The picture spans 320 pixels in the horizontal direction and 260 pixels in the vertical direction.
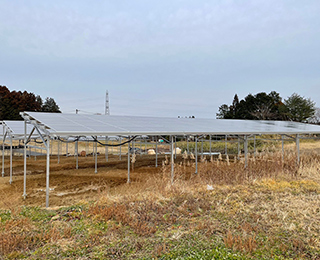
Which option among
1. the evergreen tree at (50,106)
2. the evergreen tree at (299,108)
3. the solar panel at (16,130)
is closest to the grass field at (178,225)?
the solar panel at (16,130)

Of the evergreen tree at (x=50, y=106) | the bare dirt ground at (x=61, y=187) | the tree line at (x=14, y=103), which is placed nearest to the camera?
the bare dirt ground at (x=61, y=187)

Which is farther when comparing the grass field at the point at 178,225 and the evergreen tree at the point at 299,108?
the evergreen tree at the point at 299,108

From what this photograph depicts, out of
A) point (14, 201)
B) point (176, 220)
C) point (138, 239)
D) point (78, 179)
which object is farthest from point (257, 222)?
point (78, 179)

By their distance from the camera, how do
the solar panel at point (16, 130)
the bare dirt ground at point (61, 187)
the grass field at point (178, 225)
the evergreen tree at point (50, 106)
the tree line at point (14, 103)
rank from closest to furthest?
the grass field at point (178, 225) < the bare dirt ground at point (61, 187) < the solar panel at point (16, 130) < the tree line at point (14, 103) < the evergreen tree at point (50, 106)

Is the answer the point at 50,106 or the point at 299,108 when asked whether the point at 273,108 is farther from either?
the point at 50,106

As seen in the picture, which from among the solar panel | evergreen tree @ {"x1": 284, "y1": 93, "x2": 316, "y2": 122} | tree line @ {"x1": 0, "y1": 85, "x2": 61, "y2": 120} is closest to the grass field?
the solar panel

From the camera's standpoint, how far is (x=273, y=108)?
114ft

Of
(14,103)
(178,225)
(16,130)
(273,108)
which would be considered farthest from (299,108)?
(14,103)

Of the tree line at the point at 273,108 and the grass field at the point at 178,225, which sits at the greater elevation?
the tree line at the point at 273,108

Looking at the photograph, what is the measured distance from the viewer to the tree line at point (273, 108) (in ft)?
102

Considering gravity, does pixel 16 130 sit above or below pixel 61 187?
above

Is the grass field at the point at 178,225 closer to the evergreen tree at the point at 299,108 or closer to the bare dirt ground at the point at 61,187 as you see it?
the bare dirt ground at the point at 61,187

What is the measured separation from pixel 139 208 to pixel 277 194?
3.43 meters

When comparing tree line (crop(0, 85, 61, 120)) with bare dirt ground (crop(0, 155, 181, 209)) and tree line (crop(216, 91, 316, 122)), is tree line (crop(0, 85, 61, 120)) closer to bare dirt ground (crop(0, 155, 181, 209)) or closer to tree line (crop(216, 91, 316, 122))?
bare dirt ground (crop(0, 155, 181, 209))
